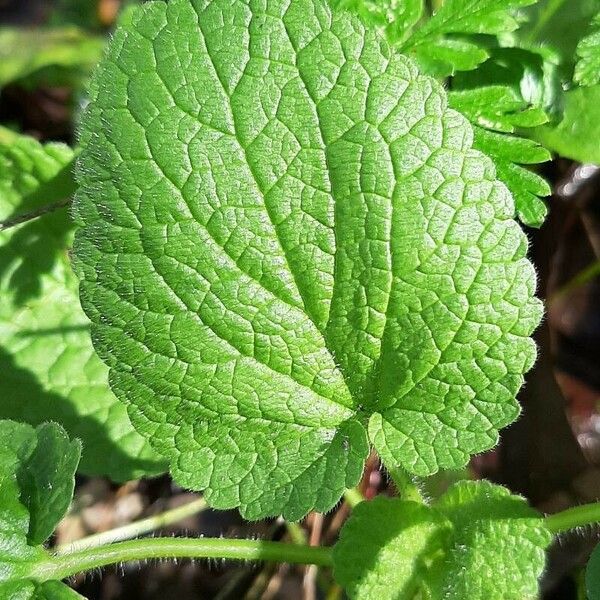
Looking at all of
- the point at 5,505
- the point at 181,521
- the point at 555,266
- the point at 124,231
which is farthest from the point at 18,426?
the point at 555,266

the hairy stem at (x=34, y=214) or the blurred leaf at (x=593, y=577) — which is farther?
the hairy stem at (x=34, y=214)

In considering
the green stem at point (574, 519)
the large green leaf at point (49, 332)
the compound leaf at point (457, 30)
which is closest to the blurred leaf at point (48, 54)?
the large green leaf at point (49, 332)

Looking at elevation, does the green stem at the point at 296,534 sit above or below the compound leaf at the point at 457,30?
below

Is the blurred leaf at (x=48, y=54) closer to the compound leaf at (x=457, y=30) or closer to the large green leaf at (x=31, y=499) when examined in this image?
the compound leaf at (x=457, y=30)

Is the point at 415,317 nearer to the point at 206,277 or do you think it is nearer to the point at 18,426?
the point at 206,277

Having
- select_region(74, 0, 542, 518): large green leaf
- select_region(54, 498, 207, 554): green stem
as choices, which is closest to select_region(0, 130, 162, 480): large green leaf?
select_region(54, 498, 207, 554): green stem

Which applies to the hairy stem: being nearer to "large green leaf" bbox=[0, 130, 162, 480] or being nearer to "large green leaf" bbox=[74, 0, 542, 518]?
"large green leaf" bbox=[0, 130, 162, 480]

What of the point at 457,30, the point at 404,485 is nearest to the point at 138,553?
the point at 404,485
